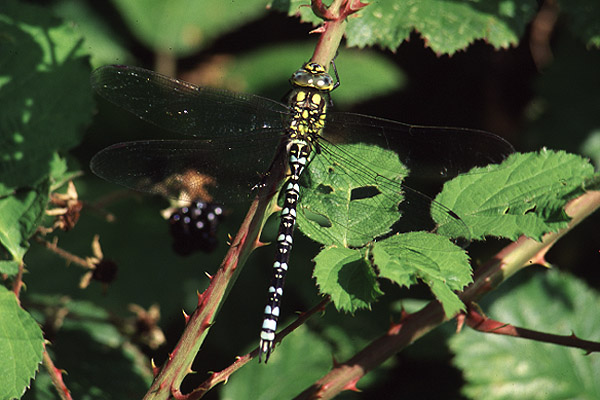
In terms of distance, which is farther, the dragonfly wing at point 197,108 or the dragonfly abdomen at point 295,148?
the dragonfly wing at point 197,108

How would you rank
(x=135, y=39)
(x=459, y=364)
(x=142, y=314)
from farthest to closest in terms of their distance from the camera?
(x=135, y=39) < (x=459, y=364) < (x=142, y=314)

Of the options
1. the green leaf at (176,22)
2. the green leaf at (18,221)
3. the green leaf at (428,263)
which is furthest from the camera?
the green leaf at (176,22)

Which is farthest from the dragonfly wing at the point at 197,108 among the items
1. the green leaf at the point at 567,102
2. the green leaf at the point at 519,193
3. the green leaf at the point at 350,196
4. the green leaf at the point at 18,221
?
the green leaf at the point at 567,102

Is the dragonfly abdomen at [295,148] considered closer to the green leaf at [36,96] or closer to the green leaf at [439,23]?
the green leaf at [439,23]

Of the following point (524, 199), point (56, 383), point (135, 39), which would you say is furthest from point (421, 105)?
point (56, 383)

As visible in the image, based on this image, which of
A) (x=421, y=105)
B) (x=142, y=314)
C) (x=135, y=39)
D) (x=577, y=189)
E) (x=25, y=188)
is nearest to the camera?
(x=577, y=189)

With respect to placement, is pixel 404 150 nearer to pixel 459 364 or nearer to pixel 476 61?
pixel 459 364

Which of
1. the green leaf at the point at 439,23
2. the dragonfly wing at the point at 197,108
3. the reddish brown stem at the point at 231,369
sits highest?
the green leaf at the point at 439,23
